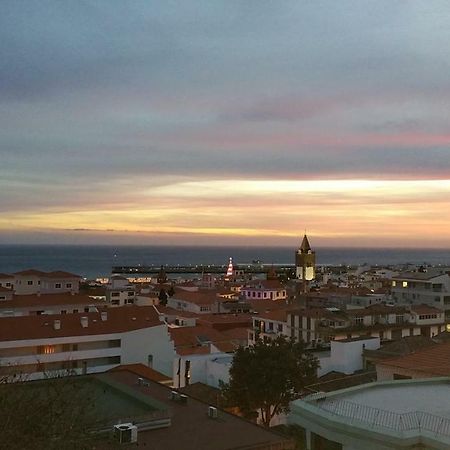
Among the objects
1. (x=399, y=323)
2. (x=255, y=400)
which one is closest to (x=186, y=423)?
(x=255, y=400)

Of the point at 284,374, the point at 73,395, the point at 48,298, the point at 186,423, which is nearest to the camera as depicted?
the point at 73,395

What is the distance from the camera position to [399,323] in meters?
43.5

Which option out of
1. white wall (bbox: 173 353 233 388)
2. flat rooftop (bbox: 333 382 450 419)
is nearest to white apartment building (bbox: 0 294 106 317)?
white wall (bbox: 173 353 233 388)

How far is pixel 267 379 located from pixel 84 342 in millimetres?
15843

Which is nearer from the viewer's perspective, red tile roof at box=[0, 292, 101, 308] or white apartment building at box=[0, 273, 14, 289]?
red tile roof at box=[0, 292, 101, 308]

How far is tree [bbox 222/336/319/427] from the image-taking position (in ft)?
73.9

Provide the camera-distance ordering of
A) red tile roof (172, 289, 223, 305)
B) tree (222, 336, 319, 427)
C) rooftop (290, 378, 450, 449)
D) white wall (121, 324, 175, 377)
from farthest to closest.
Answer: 1. red tile roof (172, 289, 223, 305)
2. white wall (121, 324, 175, 377)
3. tree (222, 336, 319, 427)
4. rooftop (290, 378, 450, 449)

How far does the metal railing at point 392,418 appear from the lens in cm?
967

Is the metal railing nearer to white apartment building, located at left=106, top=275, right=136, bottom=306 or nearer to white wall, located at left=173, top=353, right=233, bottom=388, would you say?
white wall, located at left=173, top=353, right=233, bottom=388

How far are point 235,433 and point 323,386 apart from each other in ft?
33.8

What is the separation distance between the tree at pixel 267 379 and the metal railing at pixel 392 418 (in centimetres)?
1138

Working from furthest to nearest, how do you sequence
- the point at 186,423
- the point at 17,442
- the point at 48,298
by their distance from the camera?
the point at 48,298 < the point at 186,423 < the point at 17,442

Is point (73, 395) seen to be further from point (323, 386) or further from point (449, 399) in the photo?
point (323, 386)

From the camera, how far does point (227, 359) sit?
31859 millimetres
